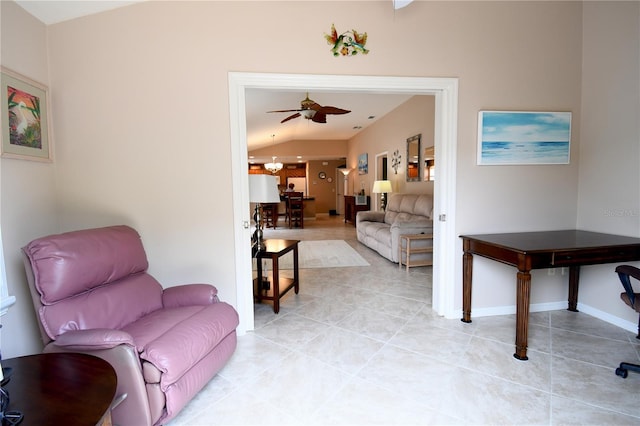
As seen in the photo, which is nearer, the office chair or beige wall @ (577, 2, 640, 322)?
A: the office chair

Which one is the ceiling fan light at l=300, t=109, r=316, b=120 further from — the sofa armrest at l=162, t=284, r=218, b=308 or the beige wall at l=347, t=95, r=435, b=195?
the sofa armrest at l=162, t=284, r=218, b=308

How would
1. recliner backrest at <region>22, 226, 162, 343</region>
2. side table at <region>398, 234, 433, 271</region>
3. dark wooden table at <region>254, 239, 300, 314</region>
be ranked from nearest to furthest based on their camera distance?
recliner backrest at <region>22, 226, 162, 343</region> < dark wooden table at <region>254, 239, 300, 314</region> < side table at <region>398, 234, 433, 271</region>

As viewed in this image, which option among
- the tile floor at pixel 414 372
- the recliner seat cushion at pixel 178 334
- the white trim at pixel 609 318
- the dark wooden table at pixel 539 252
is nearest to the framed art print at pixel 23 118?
the recliner seat cushion at pixel 178 334

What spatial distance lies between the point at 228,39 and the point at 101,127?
3.86ft

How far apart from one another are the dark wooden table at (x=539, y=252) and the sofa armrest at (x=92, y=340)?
2.34 m

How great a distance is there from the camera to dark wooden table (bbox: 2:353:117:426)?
937mm

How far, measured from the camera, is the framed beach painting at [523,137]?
2.64 metres

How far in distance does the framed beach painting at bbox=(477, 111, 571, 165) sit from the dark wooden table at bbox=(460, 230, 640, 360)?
2.31 ft

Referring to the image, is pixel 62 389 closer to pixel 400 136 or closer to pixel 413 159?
pixel 413 159

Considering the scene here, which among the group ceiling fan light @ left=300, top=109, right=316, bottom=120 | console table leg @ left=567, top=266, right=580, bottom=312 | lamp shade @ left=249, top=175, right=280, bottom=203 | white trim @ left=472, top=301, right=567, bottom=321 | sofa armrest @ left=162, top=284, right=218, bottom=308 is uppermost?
ceiling fan light @ left=300, top=109, right=316, bottom=120

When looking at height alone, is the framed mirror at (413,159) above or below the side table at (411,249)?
above

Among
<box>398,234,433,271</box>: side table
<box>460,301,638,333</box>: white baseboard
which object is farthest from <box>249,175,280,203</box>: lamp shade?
<box>398,234,433,271</box>: side table

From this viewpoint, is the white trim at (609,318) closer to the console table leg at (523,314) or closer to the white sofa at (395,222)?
the console table leg at (523,314)

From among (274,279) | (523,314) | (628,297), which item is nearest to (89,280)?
(274,279)
